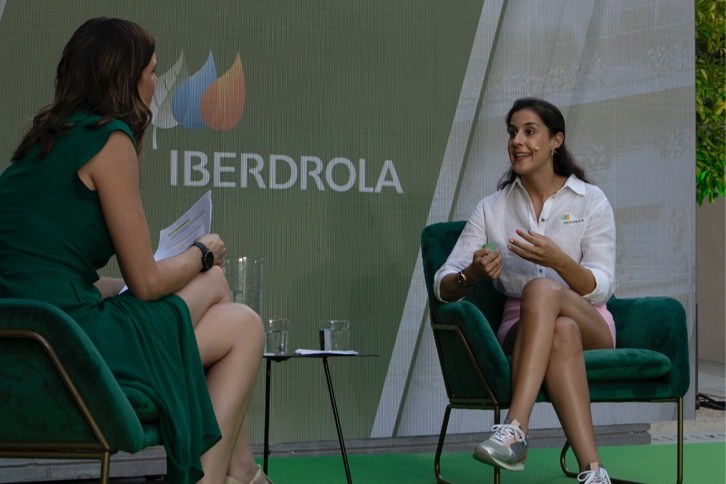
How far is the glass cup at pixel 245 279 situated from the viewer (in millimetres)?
3191

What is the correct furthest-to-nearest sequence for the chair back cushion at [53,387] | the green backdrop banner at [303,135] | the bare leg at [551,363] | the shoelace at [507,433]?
the green backdrop banner at [303,135] < the bare leg at [551,363] < the shoelace at [507,433] < the chair back cushion at [53,387]

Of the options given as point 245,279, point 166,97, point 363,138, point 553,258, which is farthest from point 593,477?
point 166,97

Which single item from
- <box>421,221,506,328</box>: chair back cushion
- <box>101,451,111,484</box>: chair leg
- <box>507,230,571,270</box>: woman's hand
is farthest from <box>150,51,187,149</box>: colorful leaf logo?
<box>101,451,111,484</box>: chair leg

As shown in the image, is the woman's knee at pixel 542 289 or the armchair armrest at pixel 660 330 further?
the armchair armrest at pixel 660 330

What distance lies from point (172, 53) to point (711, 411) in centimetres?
429

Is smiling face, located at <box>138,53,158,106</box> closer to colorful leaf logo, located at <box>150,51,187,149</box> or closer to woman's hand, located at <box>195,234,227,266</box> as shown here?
woman's hand, located at <box>195,234,227,266</box>

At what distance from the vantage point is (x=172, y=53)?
3.62 metres

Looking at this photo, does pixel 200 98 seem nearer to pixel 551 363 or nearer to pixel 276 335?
pixel 276 335

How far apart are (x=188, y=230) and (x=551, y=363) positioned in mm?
1235

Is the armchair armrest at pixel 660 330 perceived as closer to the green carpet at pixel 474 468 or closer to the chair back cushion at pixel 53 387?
the green carpet at pixel 474 468

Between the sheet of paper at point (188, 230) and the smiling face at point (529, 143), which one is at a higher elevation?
the smiling face at point (529, 143)

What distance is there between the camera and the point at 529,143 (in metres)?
3.36

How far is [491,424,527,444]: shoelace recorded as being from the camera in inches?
106

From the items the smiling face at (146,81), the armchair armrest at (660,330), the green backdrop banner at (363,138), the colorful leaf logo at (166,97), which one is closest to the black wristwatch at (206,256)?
the smiling face at (146,81)
